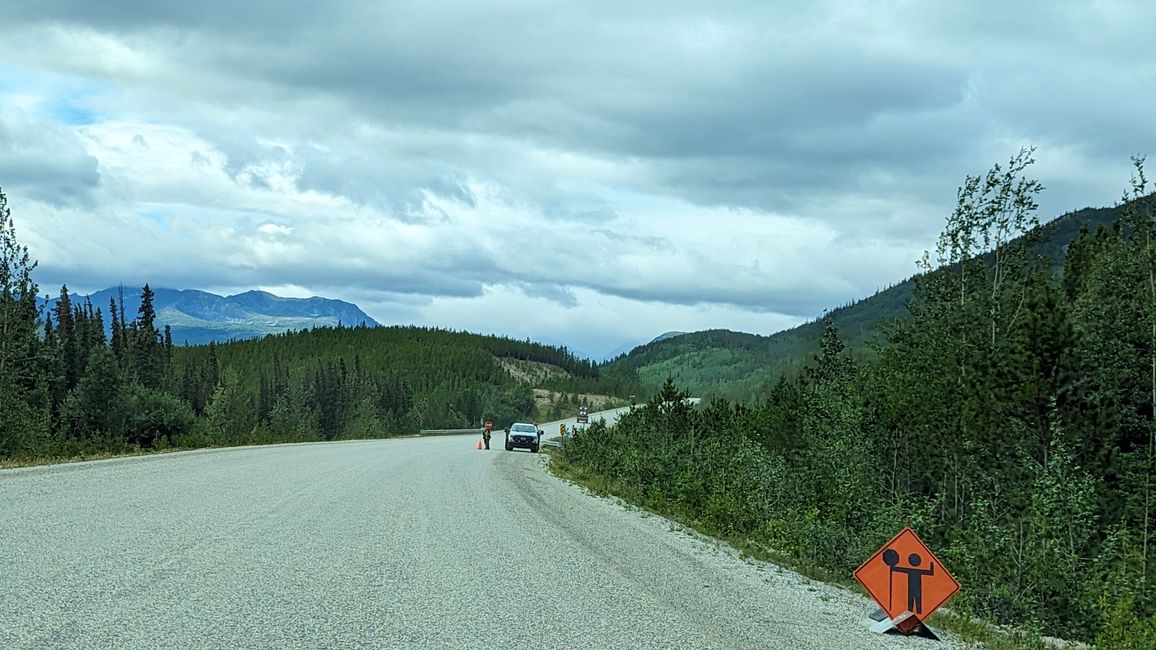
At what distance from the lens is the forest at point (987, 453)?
1377cm

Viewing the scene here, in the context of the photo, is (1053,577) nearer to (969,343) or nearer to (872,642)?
(872,642)

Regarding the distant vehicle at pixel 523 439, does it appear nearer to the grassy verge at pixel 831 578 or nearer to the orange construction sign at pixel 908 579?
the grassy verge at pixel 831 578

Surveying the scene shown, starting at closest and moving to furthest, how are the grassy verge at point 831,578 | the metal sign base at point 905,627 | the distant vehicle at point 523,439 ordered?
1. the metal sign base at point 905,627
2. the grassy verge at point 831,578
3. the distant vehicle at point 523,439

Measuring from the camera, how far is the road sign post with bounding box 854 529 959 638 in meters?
9.13

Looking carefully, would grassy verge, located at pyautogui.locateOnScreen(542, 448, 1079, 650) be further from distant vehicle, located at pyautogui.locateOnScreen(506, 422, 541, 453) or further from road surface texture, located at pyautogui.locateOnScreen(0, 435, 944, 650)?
distant vehicle, located at pyautogui.locateOnScreen(506, 422, 541, 453)

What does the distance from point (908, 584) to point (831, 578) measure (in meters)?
4.11

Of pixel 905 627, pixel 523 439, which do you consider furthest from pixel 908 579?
pixel 523 439

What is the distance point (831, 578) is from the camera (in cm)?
1320

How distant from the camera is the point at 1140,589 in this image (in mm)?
13906

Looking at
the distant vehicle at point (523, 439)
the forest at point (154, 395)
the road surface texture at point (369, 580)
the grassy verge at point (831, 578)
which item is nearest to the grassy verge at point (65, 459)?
the forest at point (154, 395)

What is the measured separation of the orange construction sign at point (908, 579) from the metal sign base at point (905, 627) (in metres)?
0.04

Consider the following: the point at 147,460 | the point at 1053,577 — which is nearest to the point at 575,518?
the point at 1053,577

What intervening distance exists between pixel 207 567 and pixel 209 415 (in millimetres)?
90643

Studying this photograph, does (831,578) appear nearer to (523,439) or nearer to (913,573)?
(913,573)
